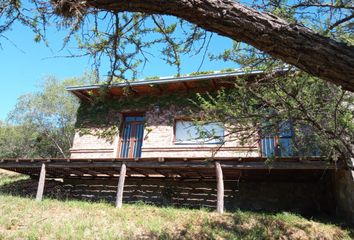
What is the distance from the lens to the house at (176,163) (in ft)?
32.0

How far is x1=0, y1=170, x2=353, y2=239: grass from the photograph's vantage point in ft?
22.6

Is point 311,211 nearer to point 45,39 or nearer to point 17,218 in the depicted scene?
point 17,218

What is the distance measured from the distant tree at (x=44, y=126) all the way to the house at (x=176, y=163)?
34.2 ft

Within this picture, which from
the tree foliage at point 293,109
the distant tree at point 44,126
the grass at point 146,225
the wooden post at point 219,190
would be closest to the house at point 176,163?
the wooden post at point 219,190

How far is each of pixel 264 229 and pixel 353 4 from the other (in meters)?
5.33

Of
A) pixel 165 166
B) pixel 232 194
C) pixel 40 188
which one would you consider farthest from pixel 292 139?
pixel 40 188

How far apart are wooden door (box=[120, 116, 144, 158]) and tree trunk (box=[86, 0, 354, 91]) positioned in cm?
1101

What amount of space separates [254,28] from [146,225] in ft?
21.2

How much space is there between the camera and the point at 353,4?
444 cm

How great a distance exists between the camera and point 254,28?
2094 mm

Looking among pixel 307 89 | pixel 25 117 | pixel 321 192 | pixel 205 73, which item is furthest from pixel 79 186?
pixel 25 117

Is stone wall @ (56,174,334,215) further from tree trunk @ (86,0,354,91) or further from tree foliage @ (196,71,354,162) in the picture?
tree trunk @ (86,0,354,91)

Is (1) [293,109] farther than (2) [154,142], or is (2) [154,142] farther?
(2) [154,142]

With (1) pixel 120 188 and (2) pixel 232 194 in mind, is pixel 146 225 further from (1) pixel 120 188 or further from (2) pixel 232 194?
(2) pixel 232 194
